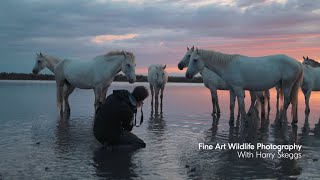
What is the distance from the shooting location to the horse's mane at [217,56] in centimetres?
975

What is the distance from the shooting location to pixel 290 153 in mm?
6141

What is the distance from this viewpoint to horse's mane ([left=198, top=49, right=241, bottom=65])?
384 inches

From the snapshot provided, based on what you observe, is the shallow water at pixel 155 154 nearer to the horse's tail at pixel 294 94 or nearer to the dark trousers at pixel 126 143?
the dark trousers at pixel 126 143

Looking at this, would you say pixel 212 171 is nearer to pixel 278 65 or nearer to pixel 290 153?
pixel 290 153

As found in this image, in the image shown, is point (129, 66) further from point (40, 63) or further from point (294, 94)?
point (40, 63)

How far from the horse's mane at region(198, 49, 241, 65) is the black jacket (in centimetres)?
400

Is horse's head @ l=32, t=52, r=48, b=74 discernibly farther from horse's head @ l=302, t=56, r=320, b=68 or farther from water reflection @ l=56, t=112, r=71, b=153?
horse's head @ l=302, t=56, r=320, b=68

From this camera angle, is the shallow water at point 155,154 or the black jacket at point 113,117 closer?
the shallow water at point 155,154

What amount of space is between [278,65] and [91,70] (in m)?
5.27

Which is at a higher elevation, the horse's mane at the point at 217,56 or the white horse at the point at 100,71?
the horse's mane at the point at 217,56

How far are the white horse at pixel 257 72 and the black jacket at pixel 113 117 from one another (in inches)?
154

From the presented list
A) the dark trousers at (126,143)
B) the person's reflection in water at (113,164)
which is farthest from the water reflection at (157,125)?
the person's reflection in water at (113,164)

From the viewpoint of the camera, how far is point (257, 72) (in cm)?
953

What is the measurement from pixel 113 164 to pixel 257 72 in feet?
17.8
